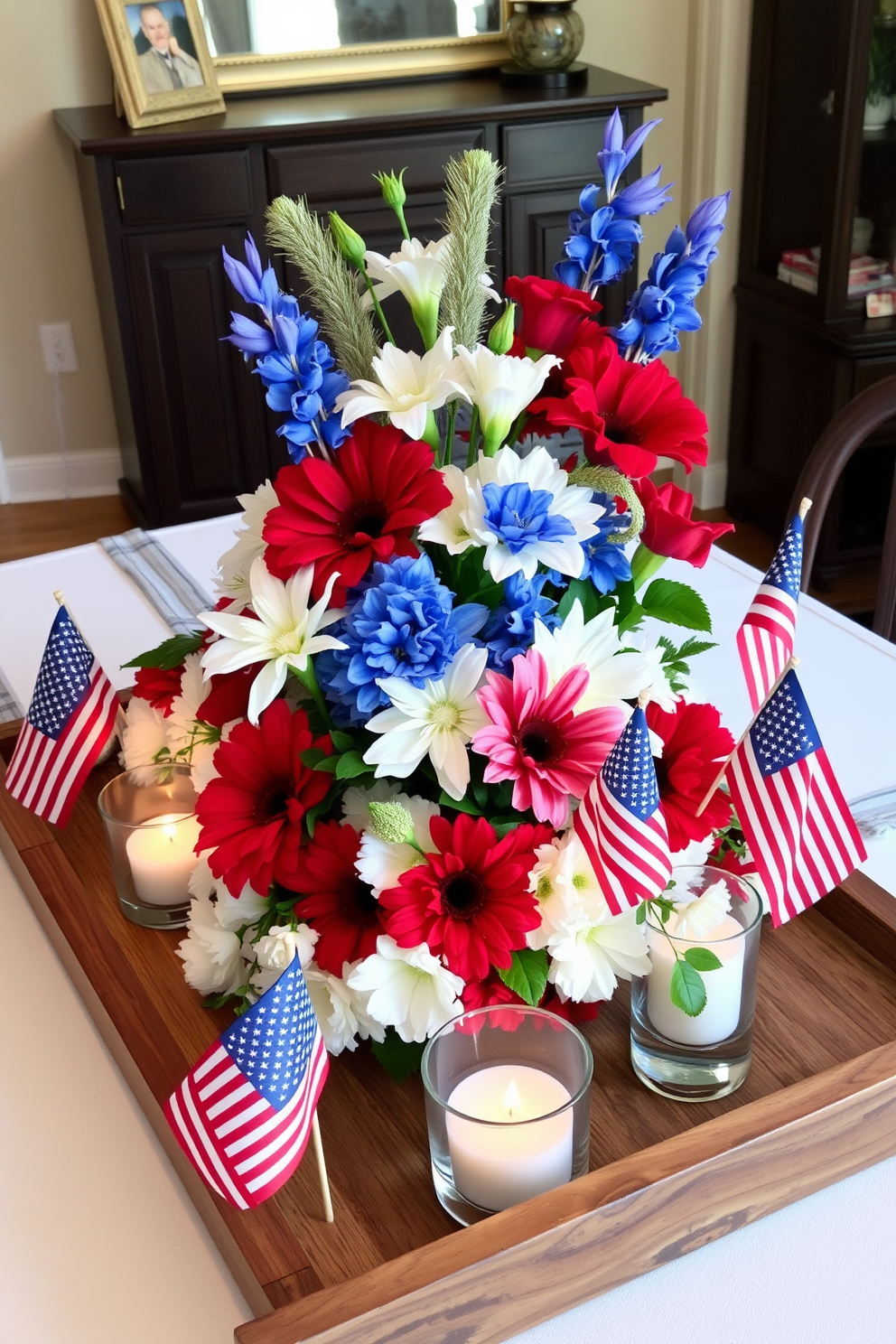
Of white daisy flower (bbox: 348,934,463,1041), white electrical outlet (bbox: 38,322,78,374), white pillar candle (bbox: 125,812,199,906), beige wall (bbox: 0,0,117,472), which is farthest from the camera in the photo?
white electrical outlet (bbox: 38,322,78,374)

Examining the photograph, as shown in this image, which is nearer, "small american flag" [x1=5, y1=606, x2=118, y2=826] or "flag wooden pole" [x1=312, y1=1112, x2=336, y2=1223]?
"flag wooden pole" [x1=312, y1=1112, x2=336, y2=1223]

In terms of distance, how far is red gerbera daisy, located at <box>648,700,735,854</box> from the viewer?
81 cm

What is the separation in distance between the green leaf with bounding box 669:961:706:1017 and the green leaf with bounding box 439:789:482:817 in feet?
0.47

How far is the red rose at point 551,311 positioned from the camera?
0.84 meters

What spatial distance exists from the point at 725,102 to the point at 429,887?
3.09m

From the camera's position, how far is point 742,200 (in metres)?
3.41

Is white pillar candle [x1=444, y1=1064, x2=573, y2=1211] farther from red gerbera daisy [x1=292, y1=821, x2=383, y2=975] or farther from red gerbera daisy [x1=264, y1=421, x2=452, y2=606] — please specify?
red gerbera daisy [x1=264, y1=421, x2=452, y2=606]

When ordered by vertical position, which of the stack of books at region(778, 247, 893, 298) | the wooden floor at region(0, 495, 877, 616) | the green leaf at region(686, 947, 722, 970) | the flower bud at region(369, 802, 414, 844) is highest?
the flower bud at region(369, 802, 414, 844)

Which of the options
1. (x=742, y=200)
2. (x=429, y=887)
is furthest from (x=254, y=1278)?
(x=742, y=200)

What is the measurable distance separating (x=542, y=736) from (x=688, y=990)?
164 millimetres

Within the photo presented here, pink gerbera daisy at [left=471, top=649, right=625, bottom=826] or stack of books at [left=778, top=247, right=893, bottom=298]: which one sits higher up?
pink gerbera daisy at [left=471, top=649, right=625, bottom=826]

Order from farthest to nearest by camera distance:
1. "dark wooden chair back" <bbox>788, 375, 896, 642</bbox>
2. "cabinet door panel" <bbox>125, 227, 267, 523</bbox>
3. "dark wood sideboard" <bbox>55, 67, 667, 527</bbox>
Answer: "cabinet door panel" <bbox>125, 227, 267, 523</bbox>, "dark wood sideboard" <bbox>55, 67, 667, 527</bbox>, "dark wooden chair back" <bbox>788, 375, 896, 642</bbox>

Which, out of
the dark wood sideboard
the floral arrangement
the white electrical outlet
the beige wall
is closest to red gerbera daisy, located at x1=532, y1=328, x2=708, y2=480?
the floral arrangement

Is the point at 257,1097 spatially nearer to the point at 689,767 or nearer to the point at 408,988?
the point at 408,988
